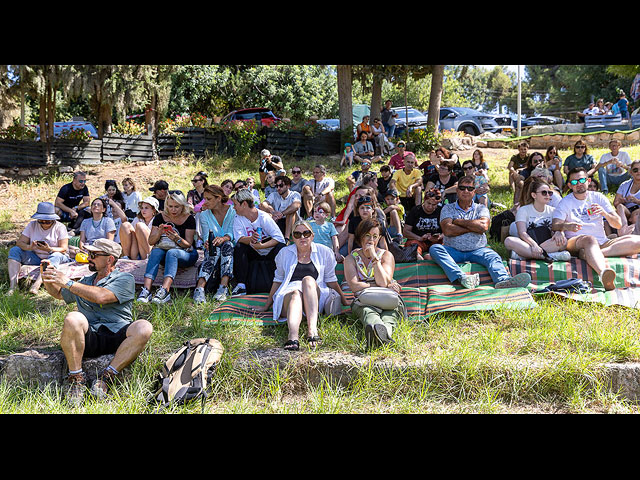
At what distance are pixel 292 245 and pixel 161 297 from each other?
4.93 ft

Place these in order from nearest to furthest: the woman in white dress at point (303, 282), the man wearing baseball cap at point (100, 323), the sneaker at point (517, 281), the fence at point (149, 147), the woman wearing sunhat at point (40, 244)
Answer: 1. the man wearing baseball cap at point (100, 323)
2. the woman in white dress at point (303, 282)
3. the sneaker at point (517, 281)
4. the woman wearing sunhat at point (40, 244)
5. the fence at point (149, 147)

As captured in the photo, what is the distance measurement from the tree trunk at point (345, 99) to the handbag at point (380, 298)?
985 cm

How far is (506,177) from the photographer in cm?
1224

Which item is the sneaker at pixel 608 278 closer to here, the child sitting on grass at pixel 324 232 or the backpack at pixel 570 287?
the backpack at pixel 570 287

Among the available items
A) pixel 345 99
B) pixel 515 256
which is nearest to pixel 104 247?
pixel 515 256

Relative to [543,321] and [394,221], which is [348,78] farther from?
[543,321]

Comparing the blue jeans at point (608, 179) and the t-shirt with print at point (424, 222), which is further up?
the blue jeans at point (608, 179)

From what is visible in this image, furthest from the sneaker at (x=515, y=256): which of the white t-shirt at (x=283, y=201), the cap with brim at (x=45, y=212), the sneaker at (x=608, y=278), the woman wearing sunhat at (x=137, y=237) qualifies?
the cap with brim at (x=45, y=212)

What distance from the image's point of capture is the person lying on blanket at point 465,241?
20.2 feet

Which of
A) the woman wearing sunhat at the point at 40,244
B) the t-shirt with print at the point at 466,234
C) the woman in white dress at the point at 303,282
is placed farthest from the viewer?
the woman wearing sunhat at the point at 40,244

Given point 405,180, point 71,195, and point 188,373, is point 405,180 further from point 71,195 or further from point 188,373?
point 188,373

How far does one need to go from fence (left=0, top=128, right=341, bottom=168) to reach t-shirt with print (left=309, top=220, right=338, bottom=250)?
7776mm

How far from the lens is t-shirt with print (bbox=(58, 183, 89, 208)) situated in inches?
350

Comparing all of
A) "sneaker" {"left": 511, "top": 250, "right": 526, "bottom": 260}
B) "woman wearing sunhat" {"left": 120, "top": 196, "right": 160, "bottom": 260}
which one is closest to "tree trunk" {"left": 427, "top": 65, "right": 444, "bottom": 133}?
"sneaker" {"left": 511, "top": 250, "right": 526, "bottom": 260}
